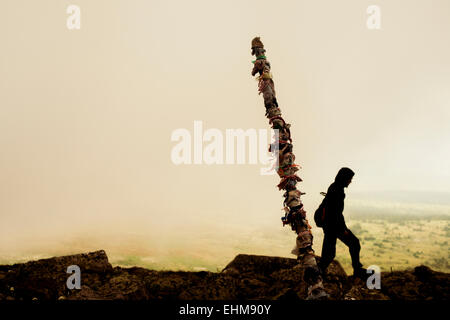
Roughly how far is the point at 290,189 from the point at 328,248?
5.73 feet

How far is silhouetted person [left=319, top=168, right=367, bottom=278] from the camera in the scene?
27.4 ft

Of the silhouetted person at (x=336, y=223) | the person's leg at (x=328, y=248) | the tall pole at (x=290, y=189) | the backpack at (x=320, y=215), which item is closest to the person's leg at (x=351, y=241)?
the silhouetted person at (x=336, y=223)

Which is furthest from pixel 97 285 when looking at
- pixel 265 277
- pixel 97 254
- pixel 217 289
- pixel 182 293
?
pixel 265 277

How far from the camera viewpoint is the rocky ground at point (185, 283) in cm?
948

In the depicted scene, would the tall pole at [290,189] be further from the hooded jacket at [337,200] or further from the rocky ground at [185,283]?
the rocky ground at [185,283]

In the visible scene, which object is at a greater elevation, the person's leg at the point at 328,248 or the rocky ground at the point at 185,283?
the person's leg at the point at 328,248

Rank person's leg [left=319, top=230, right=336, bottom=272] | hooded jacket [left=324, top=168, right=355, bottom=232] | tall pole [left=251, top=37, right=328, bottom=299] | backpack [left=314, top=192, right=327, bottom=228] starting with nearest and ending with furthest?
tall pole [left=251, top=37, right=328, bottom=299], hooded jacket [left=324, top=168, right=355, bottom=232], backpack [left=314, top=192, right=327, bottom=228], person's leg [left=319, top=230, right=336, bottom=272]

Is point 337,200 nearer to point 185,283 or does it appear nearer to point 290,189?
point 290,189

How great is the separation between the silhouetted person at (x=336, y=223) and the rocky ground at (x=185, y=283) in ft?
3.57

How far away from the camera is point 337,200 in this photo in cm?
836

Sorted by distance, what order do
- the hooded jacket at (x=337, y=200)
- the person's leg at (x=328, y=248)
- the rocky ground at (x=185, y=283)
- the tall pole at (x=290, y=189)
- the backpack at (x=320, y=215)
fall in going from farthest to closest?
the rocky ground at (x=185, y=283)
the person's leg at (x=328, y=248)
the backpack at (x=320, y=215)
the hooded jacket at (x=337, y=200)
the tall pole at (x=290, y=189)

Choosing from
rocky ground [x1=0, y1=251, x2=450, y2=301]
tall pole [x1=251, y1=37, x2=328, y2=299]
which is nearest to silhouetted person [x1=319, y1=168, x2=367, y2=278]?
tall pole [x1=251, y1=37, x2=328, y2=299]

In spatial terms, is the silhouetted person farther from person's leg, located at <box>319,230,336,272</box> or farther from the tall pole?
the tall pole

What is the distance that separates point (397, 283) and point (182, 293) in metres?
5.96
